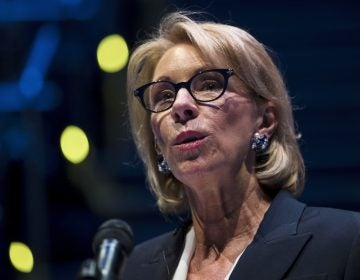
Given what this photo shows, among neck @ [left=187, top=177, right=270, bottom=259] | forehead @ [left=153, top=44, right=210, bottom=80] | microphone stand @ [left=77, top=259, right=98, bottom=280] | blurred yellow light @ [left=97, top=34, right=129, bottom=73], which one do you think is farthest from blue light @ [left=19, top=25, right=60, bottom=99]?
microphone stand @ [left=77, top=259, right=98, bottom=280]

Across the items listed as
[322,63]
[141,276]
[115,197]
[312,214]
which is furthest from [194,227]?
[322,63]

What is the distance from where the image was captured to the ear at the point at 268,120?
213 centimetres

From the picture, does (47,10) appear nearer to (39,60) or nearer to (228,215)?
(39,60)

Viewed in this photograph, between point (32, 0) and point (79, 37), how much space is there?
268 mm

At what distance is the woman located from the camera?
1911 millimetres

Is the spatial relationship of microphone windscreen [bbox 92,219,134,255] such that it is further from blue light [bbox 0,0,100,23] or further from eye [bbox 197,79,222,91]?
blue light [bbox 0,0,100,23]

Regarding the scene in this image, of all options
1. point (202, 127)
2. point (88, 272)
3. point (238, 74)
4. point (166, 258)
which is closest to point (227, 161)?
point (202, 127)

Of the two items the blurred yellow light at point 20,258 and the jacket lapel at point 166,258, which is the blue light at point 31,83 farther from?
the jacket lapel at point 166,258

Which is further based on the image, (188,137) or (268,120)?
(268,120)

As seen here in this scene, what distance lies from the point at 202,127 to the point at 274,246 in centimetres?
32

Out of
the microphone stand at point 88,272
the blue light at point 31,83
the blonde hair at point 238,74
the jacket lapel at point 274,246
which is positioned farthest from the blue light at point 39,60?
the microphone stand at point 88,272

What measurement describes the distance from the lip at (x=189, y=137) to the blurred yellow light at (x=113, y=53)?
1.80 meters

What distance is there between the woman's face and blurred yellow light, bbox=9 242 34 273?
169 cm

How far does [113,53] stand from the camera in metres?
3.75
